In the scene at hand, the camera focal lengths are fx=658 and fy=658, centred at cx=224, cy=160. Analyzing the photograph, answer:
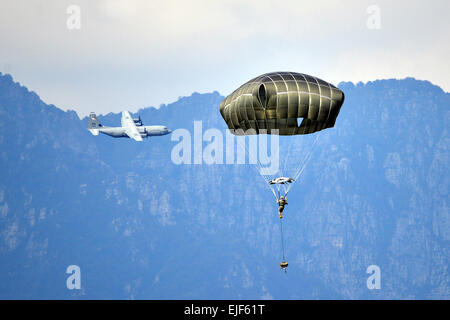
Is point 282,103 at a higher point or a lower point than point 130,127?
lower

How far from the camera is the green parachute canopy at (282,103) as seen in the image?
62.4 m

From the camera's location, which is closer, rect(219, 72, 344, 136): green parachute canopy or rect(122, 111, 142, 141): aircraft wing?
rect(219, 72, 344, 136): green parachute canopy

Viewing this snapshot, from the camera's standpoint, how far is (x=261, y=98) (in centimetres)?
6281

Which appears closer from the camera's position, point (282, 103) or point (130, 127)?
point (282, 103)

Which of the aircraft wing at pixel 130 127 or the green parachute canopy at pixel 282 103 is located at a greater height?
the aircraft wing at pixel 130 127

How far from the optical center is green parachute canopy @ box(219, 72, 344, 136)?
6241 cm

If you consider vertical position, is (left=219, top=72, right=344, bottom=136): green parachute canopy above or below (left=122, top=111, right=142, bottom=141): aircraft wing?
below

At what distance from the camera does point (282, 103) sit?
205 feet

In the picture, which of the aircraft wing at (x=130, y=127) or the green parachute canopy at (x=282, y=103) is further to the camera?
the aircraft wing at (x=130, y=127)
